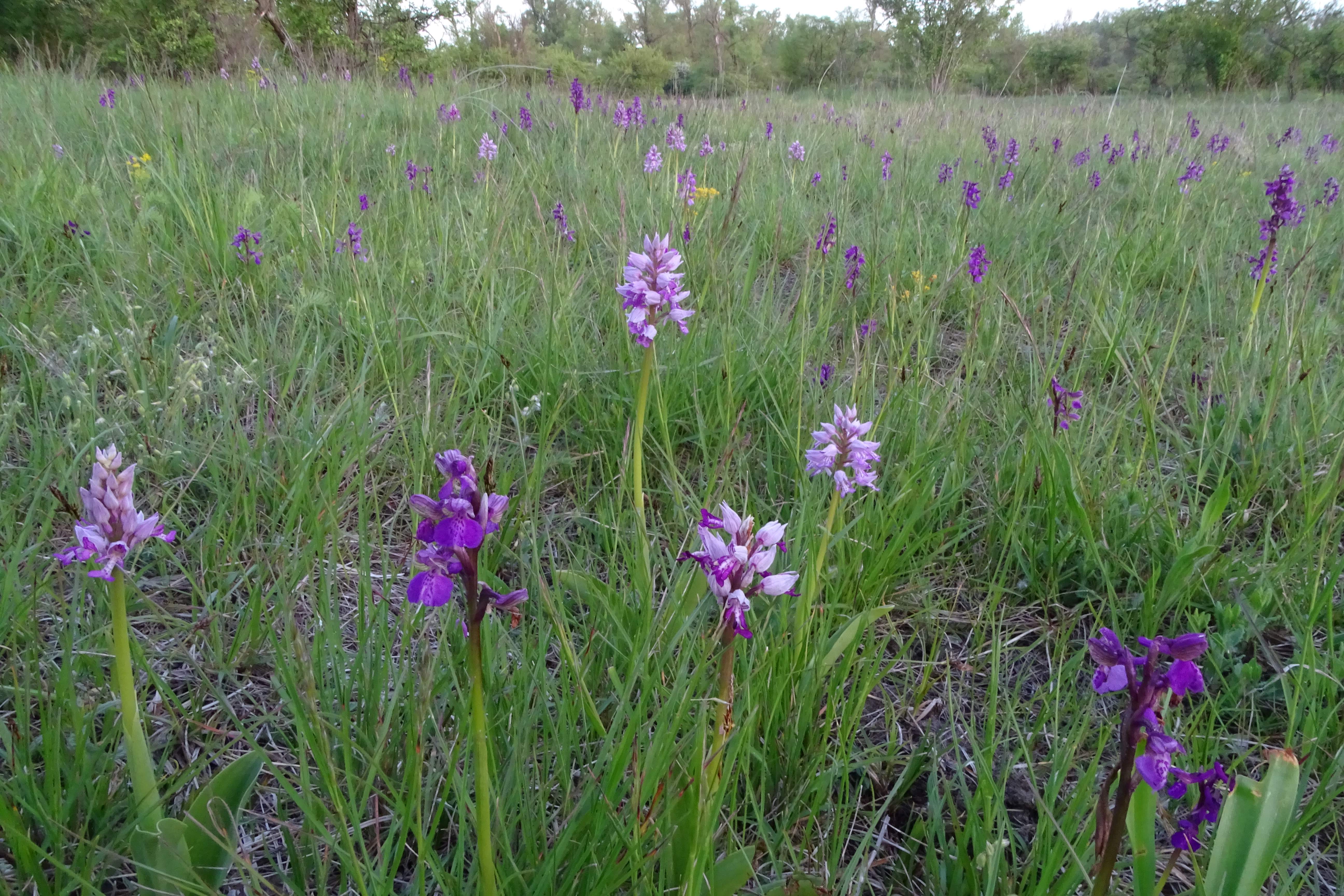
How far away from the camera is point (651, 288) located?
1457 millimetres

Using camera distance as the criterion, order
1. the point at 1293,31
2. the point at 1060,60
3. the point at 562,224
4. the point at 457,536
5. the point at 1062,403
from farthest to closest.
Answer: the point at 1060,60 → the point at 1293,31 → the point at 562,224 → the point at 1062,403 → the point at 457,536

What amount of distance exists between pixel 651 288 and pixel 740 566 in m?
0.73

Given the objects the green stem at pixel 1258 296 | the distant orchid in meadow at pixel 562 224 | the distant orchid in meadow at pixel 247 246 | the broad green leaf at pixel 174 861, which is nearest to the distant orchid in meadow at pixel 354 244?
the distant orchid in meadow at pixel 247 246

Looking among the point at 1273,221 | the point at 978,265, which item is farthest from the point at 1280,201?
the point at 978,265

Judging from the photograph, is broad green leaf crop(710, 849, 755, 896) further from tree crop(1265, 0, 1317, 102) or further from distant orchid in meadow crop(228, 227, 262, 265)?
tree crop(1265, 0, 1317, 102)

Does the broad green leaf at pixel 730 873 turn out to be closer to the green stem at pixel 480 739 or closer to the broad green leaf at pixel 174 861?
the green stem at pixel 480 739

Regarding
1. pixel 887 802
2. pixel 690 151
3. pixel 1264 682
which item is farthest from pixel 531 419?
pixel 690 151

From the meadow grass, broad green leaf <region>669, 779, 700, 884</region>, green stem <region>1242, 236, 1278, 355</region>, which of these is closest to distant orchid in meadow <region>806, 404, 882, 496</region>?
the meadow grass

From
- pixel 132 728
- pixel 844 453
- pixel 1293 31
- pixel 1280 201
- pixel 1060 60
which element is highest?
pixel 1293 31

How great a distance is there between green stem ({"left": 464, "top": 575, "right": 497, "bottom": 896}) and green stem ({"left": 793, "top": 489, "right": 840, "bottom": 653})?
22.9 inches

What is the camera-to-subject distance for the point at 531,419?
7.14ft

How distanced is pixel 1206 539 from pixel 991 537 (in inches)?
16.7

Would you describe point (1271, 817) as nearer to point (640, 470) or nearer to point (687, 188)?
point (640, 470)

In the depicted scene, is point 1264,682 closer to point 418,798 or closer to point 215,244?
point 418,798
